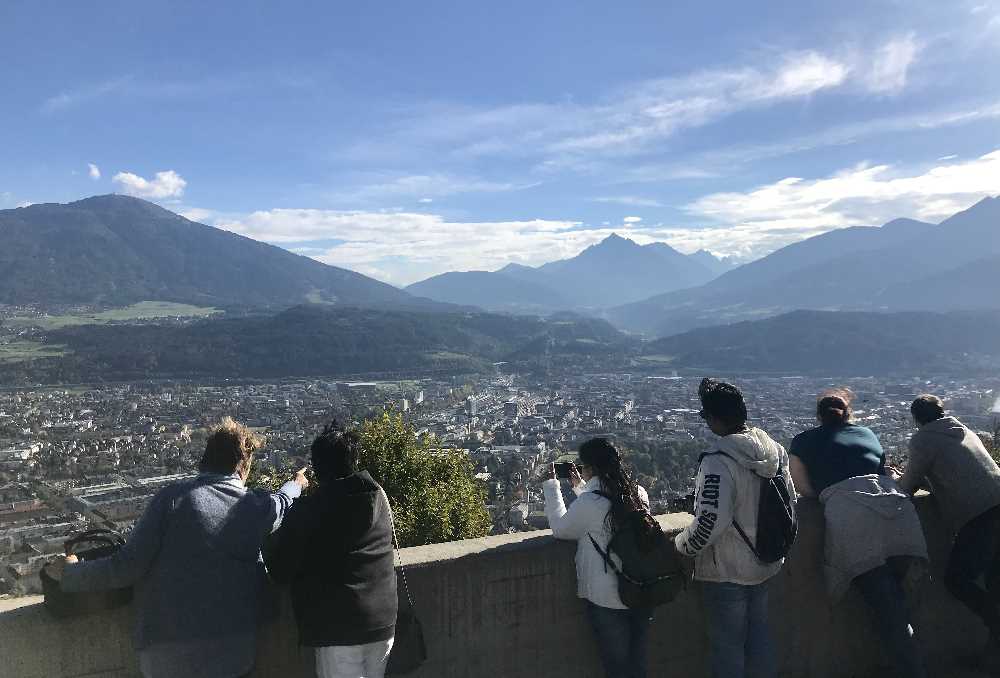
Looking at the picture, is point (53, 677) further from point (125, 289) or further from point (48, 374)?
point (125, 289)

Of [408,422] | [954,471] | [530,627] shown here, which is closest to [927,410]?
[954,471]

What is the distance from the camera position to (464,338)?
413 feet

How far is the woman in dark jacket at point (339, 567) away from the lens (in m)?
2.52

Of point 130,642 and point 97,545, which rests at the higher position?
point 97,545

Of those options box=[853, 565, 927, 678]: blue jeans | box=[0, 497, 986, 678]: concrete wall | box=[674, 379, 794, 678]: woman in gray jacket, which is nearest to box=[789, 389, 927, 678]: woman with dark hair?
box=[853, 565, 927, 678]: blue jeans

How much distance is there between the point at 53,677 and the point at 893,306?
227496mm

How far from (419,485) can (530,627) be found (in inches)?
290

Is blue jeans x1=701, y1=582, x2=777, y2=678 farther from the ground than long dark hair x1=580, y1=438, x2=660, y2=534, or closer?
closer

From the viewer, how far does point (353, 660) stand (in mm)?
2617

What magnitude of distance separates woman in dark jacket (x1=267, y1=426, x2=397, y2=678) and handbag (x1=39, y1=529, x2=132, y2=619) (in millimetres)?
600

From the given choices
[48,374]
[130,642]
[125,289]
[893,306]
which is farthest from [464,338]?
[893,306]

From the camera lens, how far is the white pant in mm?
2607

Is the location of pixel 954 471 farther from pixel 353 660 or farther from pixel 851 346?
pixel 851 346

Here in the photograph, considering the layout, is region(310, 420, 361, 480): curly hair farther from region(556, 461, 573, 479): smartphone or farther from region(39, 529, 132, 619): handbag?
region(556, 461, 573, 479): smartphone
